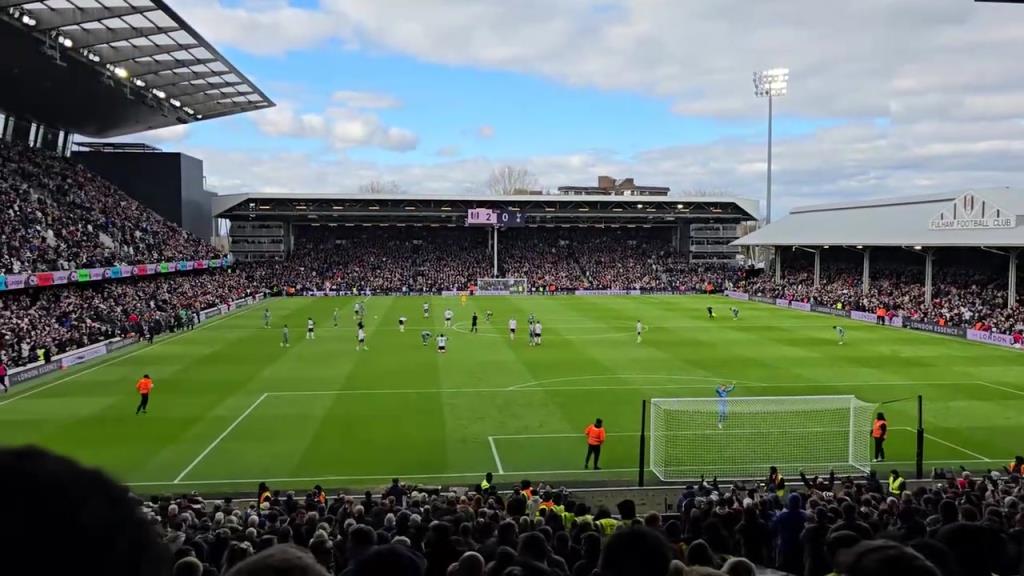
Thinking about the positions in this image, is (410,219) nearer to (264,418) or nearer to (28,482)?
(264,418)

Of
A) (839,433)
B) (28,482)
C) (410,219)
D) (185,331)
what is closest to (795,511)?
(28,482)

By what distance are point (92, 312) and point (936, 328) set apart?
4960cm

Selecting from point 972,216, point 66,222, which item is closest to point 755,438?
point 972,216

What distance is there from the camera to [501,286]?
3162 inches

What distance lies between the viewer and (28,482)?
1.59 m

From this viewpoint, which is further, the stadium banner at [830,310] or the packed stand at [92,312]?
the stadium banner at [830,310]

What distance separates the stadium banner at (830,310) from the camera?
182 feet

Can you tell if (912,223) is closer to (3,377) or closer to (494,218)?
(494,218)

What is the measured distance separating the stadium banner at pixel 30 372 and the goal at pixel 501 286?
5005 centimetres

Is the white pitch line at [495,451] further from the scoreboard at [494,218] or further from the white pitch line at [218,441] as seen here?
the scoreboard at [494,218]

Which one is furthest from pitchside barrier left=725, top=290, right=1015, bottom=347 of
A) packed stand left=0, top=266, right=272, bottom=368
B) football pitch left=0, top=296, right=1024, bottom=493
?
packed stand left=0, top=266, right=272, bottom=368

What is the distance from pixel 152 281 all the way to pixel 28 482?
59.9m

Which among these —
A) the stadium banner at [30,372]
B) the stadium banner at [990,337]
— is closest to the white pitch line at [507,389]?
the stadium banner at [30,372]

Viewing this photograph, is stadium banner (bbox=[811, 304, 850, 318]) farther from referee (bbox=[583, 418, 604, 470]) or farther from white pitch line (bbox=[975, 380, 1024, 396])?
referee (bbox=[583, 418, 604, 470])
